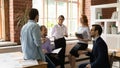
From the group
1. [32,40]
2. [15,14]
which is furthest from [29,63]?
[15,14]

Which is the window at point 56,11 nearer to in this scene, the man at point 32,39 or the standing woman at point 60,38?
the standing woman at point 60,38

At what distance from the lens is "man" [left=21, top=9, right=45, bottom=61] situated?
2.94 metres

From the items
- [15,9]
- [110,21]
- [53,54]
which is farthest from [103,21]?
[15,9]

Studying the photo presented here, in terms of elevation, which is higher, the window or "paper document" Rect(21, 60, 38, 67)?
the window

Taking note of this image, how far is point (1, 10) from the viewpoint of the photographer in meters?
4.96

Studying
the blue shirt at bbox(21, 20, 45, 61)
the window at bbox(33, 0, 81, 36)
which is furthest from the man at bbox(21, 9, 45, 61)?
the window at bbox(33, 0, 81, 36)

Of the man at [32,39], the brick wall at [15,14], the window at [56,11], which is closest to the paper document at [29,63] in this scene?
the man at [32,39]

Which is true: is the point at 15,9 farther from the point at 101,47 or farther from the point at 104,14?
the point at 104,14

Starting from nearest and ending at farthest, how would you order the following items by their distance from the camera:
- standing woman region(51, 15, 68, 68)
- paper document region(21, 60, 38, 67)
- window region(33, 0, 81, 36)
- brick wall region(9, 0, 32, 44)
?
paper document region(21, 60, 38, 67) < brick wall region(9, 0, 32, 44) < standing woman region(51, 15, 68, 68) < window region(33, 0, 81, 36)

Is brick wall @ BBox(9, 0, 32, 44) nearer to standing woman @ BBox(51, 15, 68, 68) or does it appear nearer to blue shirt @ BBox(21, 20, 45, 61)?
standing woman @ BBox(51, 15, 68, 68)

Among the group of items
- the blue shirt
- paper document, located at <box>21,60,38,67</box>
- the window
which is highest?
the window

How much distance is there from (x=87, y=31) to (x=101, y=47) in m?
1.69

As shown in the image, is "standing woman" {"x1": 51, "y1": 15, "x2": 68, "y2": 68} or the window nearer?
"standing woman" {"x1": 51, "y1": 15, "x2": 68, "y2": 68}

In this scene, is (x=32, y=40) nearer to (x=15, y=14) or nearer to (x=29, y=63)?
(x=29, y=63)
